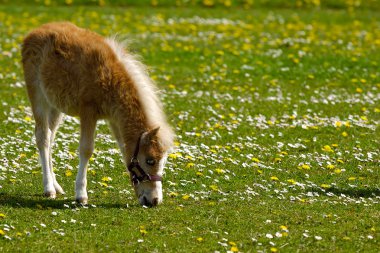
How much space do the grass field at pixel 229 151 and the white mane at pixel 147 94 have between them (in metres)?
1.09

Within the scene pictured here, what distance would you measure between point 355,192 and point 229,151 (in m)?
3.09

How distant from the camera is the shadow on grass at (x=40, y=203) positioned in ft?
A: 35.8

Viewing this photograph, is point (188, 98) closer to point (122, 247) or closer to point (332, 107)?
point (332, 107)

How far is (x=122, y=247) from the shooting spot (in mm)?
9242

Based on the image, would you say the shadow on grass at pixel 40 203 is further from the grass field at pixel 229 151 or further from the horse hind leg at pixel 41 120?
the horse hind leg at pixel 41 120

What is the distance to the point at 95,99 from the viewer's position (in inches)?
448

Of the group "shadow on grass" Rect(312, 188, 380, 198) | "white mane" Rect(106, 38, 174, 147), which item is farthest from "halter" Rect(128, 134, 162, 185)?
"shadow on grass" Rect(312, 188, 380, 198)

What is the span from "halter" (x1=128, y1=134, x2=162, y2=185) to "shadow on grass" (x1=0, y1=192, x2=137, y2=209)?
15.9 inches

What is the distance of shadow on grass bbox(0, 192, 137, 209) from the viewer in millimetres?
10898

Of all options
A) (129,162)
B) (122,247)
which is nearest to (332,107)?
(129,162)

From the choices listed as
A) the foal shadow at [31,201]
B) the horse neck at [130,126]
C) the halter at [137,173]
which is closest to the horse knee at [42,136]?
the foal shadow at [31,201]

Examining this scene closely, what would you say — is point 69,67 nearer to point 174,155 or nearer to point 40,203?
point 40,203

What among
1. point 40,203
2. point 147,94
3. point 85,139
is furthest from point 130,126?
point 40,203

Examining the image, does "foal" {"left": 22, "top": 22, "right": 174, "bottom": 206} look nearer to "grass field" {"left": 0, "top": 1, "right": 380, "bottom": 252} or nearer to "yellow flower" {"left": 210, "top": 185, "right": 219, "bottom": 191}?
"grass field" {"left": 0, "top": 1, "right": 380, "bottom": 252}
